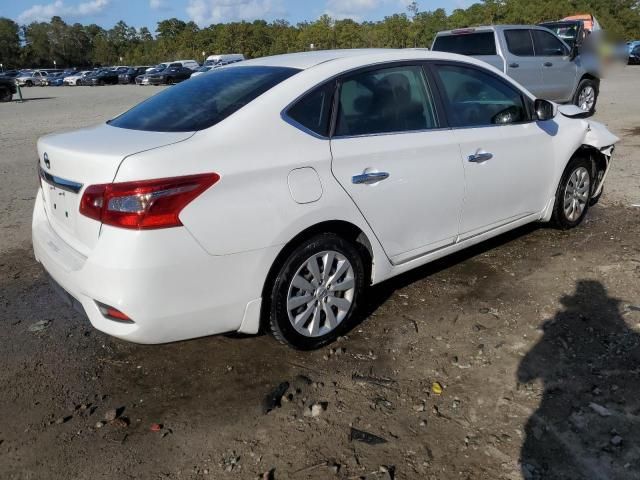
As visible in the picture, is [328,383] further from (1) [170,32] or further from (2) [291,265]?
(1) [170,32]

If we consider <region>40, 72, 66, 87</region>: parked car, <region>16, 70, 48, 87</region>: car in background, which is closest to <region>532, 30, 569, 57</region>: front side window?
<region>40, 72, 66, 87</region>: parked car

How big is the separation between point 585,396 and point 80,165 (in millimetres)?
2782

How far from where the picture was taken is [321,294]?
10.9ft

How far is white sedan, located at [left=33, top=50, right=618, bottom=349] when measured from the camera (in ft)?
8.74

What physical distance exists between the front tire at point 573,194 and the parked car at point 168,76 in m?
39.3

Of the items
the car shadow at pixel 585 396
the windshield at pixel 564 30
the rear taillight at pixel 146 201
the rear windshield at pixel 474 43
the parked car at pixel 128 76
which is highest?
the windshield at pixel 564 30

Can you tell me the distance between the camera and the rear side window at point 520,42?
10.8 m

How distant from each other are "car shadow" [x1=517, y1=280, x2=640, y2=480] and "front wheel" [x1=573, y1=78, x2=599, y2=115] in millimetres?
9854

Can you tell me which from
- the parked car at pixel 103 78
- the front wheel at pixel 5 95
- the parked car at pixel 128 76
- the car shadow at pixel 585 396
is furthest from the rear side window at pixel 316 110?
the parked car at pixel 103 78

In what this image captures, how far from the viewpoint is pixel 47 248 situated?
3.19 metres

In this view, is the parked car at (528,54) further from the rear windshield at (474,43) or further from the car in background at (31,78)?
the car in background at (31,78)

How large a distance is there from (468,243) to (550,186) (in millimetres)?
1132

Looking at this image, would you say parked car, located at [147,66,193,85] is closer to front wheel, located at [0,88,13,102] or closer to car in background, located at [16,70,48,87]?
front wheel, located at [0,88,13,102]

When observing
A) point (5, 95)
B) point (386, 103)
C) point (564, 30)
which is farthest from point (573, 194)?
point (5, 95)
